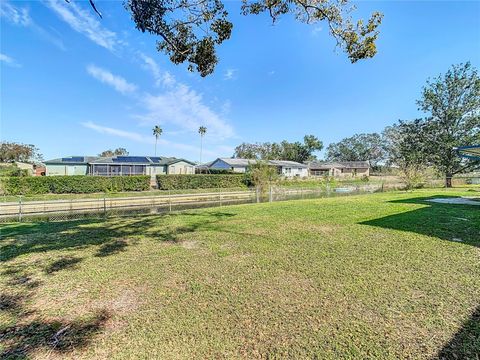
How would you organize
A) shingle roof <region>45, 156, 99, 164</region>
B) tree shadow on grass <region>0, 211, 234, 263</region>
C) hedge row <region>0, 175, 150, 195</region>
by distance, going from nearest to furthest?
tree shadow on grass <region>0, 211, 234, 263</region>
hedge row <region>0, 175, 150, 195</region>
shingle roof <region>45, 156, 99, 164</region>

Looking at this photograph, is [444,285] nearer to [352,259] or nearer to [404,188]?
[352,259]

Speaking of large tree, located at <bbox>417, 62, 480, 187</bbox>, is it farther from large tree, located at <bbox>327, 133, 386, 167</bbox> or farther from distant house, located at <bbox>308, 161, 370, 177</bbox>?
large tree, located at <bbox>327, 133, 386, 167</bbox>

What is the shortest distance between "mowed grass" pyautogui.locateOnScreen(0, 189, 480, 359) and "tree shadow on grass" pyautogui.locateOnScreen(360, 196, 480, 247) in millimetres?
122

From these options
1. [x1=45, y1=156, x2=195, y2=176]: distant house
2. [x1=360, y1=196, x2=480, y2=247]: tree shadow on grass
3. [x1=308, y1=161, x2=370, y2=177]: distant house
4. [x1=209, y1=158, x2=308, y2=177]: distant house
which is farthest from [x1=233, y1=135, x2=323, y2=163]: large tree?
[x1=360, y1=196, x2=480, y2=247]: tree shadow on grass

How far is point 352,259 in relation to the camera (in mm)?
4500

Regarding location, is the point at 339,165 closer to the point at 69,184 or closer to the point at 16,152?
the point at 69,184

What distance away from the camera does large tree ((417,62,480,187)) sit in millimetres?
26438

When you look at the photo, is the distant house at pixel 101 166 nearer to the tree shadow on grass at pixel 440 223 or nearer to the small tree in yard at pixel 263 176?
the small tree in yard at pixel 263 176

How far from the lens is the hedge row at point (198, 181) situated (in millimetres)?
25578

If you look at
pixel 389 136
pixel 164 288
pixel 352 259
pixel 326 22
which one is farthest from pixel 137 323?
pixel 389 136

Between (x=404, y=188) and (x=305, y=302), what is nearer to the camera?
(x=305, y=302)

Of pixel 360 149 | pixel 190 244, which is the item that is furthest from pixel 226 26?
pixel 360 149

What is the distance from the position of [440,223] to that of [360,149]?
77.2 metres

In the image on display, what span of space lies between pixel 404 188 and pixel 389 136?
48798mm
